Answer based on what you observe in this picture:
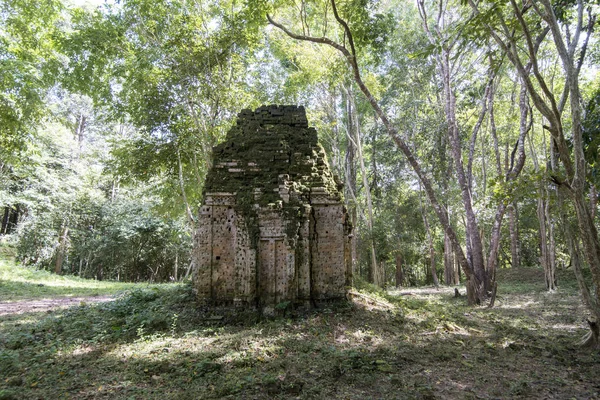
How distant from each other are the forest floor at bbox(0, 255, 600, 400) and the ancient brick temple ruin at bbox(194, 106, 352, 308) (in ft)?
1.59

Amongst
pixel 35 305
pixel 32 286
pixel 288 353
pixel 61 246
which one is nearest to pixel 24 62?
pixel 35 305

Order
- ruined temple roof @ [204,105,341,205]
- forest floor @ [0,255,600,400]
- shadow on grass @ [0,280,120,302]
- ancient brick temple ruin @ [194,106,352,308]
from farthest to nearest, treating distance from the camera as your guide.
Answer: shadow on grass @ [0,280,120,302] < ruined temple roof @ [204,105,341,205] < ancient brick temple ruin @ [194,106,352,308] < forest floor @ [0,255,600,400]

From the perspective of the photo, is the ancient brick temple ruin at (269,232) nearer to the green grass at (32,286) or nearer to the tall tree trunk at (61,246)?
the green grass at (32,286)

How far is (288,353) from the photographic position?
19.2ft

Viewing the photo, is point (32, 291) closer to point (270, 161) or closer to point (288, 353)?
point (270, 161)

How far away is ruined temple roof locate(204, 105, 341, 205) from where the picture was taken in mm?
8109

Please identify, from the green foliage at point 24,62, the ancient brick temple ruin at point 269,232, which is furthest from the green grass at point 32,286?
the ancient brick temple ruin at point 269,232

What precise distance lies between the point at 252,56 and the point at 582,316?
43.4 feet

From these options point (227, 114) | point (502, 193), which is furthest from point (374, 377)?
point (227, 114)

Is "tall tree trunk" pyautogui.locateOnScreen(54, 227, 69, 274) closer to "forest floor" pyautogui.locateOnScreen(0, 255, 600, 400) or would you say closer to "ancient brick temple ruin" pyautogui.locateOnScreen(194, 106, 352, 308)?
"forest floor" pyautogui.locateOnScreen(0, 255, 600, 400)

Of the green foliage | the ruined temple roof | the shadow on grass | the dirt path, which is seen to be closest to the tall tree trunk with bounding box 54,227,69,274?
the shadow on grass

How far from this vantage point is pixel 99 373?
522 cm

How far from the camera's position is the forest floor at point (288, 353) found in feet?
15.5

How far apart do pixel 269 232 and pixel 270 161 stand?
1.71 metres
